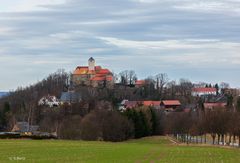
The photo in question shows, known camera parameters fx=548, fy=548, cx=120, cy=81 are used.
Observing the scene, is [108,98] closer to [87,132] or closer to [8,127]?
[8,127]

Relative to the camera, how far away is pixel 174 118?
119 m

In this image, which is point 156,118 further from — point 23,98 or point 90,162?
point 90,162

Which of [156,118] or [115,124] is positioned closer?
[115,124]

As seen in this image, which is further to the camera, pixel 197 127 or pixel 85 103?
pixel 85 103

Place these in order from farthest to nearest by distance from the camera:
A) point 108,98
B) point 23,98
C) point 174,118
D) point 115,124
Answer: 1. point 108,98
2. point 23,98
3. point 174,118
4. point 115,124

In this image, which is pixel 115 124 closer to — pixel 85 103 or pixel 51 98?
pixel 85 103

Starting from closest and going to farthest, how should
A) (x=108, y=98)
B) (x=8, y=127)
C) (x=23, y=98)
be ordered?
1. (x=8, y=127)
2. (x=23, y=98)
3. (x=108, y=98)

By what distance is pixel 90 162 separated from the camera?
34000mm

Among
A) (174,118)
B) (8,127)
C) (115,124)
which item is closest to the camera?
(115,124)

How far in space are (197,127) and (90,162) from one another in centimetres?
7095

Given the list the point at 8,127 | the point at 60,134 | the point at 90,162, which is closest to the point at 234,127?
the point at 60,134

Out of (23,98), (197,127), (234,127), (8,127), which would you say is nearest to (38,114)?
(8,127)

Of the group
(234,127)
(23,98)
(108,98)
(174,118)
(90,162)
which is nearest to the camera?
(90,162)

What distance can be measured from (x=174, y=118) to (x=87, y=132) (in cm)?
2458
